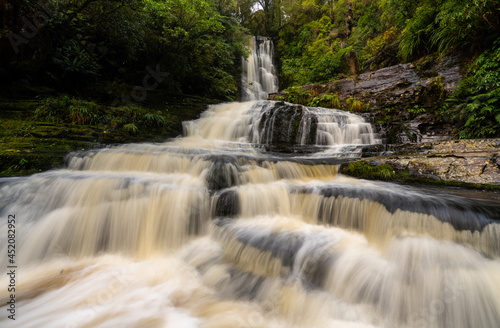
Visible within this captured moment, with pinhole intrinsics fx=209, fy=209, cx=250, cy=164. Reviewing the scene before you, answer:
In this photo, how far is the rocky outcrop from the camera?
3.40 metres

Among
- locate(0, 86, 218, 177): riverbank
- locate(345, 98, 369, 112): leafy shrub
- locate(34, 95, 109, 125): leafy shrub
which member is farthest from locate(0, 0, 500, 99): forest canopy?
locate(345, 98, 369, 112): leafy shrub

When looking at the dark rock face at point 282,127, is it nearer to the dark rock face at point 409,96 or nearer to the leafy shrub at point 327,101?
the leafy shrub at point 327,101

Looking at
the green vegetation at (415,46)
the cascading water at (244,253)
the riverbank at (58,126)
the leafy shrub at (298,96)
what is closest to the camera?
the cascading water at (244,253)

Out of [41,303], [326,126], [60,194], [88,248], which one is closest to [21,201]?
[60,194]

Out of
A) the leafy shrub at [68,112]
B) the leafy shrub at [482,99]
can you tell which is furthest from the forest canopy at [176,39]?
the leafy shrub at [68,112]

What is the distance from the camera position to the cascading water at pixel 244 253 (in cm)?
182

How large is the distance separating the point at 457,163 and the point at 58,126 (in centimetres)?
905

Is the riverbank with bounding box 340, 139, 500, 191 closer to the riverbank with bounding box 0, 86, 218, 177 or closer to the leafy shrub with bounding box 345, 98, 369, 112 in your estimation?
the leafy shrub with bounding box 345, 98, 369, 112

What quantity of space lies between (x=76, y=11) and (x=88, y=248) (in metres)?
7.68

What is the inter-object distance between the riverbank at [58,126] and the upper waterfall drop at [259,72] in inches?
349

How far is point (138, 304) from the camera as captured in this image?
1979mm

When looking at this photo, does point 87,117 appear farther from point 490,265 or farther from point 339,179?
point 490,265

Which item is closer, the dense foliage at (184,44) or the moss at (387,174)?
the moss at (387,174)

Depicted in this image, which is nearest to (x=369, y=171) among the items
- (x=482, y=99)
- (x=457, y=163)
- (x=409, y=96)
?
(x=457, y=163)
